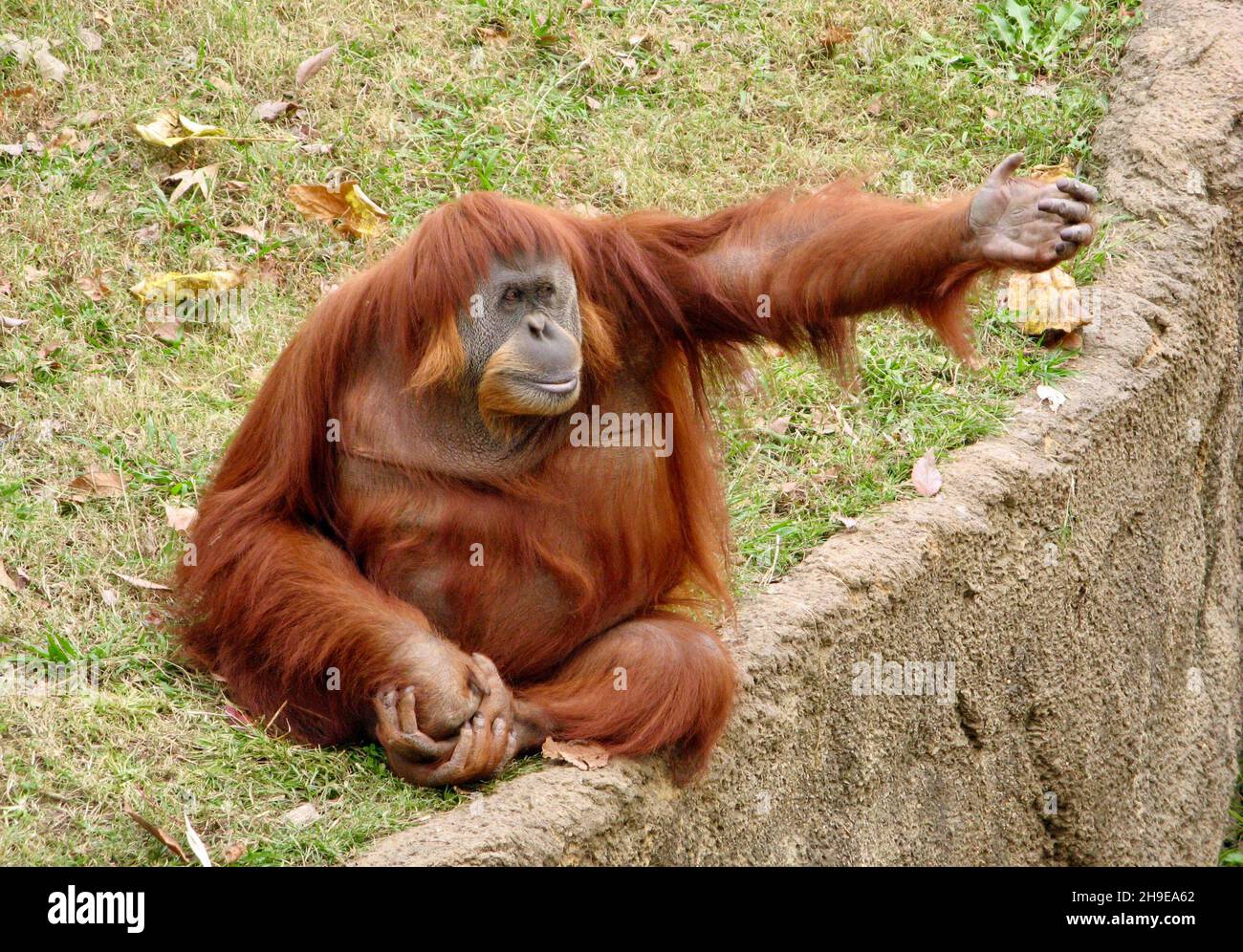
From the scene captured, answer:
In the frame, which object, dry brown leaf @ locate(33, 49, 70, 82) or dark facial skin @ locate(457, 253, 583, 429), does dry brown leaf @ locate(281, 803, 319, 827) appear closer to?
dark facial skin @ locate(457, 253, 583, 429)

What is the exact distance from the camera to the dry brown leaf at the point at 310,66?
662cm

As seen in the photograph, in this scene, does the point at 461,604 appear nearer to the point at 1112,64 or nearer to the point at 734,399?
the point at 734,399

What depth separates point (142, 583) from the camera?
427 cm

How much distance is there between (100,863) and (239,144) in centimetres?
382

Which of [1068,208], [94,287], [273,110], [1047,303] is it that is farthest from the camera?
[273,110]

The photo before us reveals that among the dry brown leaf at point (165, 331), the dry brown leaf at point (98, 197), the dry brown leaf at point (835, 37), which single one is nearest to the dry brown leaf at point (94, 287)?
the dry brown leaf at point (165, 331)

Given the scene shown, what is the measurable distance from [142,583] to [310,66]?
3.19 m

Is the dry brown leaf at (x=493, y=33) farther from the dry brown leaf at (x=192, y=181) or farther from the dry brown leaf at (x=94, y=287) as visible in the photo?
the dry brown leaf at (x=94, y=287)

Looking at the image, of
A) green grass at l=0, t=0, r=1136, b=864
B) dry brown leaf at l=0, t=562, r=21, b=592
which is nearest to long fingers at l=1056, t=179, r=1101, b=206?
green grass at l=0, t=0, r=1136, b=864

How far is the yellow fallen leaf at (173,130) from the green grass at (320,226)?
70 millimetres

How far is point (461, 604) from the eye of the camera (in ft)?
12.4

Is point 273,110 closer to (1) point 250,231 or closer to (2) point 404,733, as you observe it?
(1) point 250,231

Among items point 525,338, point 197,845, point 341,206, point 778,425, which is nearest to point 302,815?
point 197,845
